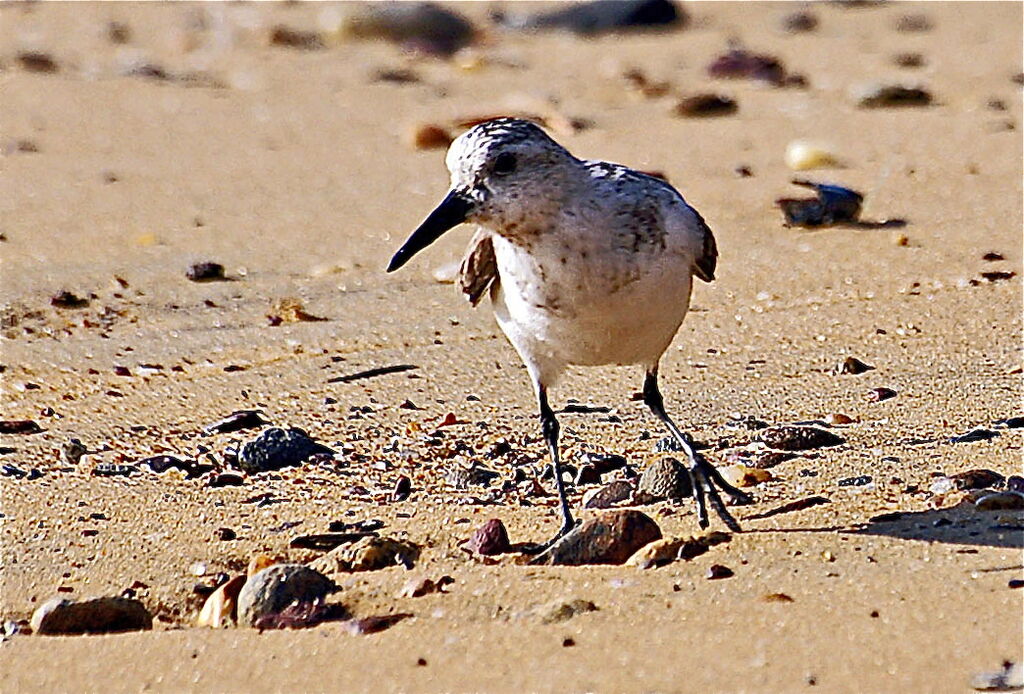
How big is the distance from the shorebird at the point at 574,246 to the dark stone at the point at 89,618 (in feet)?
3.93

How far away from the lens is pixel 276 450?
5.70 meters

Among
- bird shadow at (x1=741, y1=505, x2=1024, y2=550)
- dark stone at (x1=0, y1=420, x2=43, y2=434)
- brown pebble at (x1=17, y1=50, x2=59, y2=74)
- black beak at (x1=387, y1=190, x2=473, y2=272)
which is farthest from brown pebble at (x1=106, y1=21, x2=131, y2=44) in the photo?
bird shadow at (x1=741, y1=505, x2=1024, y2=550)

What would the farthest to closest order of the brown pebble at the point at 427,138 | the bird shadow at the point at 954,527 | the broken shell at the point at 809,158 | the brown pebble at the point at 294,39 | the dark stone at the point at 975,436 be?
the brown pebble at the point at 294,39 → the brown pebble at the point at 427,138 → the broken shell at the point at 809,158 → the dark stone at the point at 975,436 → the bird shadow at the point at 954,527

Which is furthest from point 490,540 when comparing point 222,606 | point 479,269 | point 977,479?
point 977,479

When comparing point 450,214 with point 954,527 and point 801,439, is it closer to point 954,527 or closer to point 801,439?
point 801,439

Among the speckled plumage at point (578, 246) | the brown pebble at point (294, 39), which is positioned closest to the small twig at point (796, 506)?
the speckled plumage at point (578, 246)

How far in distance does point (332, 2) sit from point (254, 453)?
924 centimetres

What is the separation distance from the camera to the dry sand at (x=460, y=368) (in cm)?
418

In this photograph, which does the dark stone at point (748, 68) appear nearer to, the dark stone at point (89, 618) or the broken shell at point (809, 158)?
the broken shell at point (809, 158)

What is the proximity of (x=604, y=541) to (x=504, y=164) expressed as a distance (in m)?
1.05

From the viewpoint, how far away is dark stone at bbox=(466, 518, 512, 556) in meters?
4.92

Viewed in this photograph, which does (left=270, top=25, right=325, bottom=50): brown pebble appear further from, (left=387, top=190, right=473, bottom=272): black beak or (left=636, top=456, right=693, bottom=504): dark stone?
(left=387, top=190, right=473, bottom=272): black beak

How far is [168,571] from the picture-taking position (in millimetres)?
4949

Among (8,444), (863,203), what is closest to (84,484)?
(8,444)
